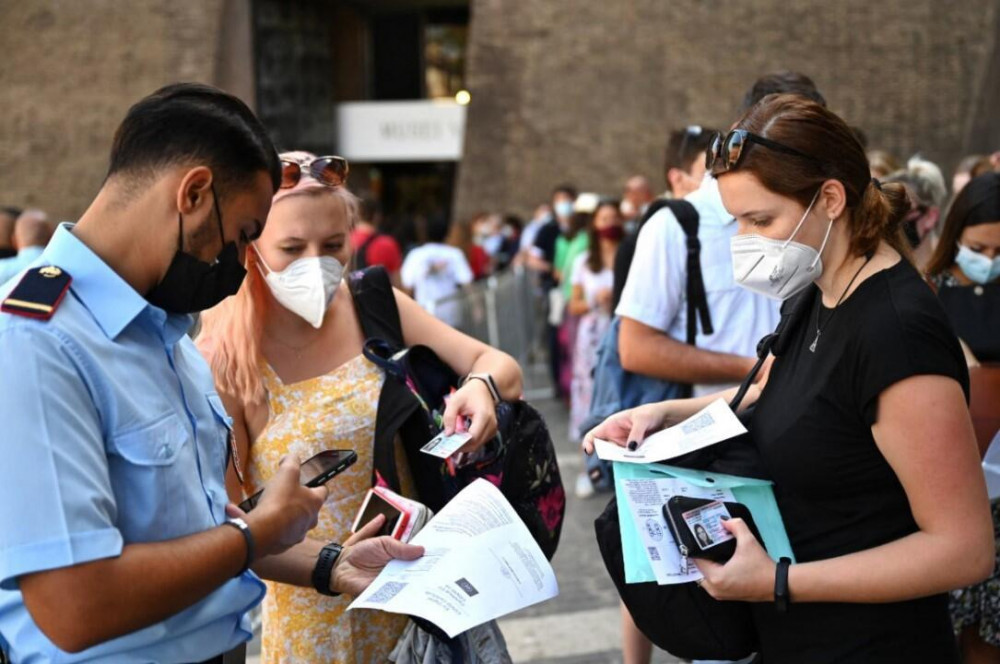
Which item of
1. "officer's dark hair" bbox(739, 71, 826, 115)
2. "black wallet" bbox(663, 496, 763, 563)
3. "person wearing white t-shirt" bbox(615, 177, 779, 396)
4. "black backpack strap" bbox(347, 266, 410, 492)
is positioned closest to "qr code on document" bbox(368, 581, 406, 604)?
"black backpack strap" bbox(347, 266, 410, 492)

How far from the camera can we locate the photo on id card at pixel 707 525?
216 centimetres

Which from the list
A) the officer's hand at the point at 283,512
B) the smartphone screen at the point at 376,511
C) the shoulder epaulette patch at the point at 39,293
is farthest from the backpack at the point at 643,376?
the shoulder epaulette patch at the point at 39,293

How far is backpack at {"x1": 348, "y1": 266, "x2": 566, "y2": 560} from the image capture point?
9.00 ft

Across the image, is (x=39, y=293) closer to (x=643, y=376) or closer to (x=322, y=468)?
(x=322, y=468)

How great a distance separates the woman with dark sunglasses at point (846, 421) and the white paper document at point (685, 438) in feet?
Result: 0.23

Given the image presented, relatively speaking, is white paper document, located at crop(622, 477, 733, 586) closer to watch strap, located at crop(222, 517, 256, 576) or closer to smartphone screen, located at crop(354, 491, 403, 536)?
smartphone screen, located at crop(354, 491, 403, 536)

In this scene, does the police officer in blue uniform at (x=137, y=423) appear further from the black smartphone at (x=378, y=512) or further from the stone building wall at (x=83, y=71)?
the stone building wall at (x=83, y=71)

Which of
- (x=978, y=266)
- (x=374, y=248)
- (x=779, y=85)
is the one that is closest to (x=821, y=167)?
(x=779, y=85)

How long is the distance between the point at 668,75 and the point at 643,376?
18077 mm

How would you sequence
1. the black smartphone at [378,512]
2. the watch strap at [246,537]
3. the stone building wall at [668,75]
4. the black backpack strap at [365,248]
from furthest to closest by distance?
1. the stone building wall at [668,75]
2. the black backpack strap at [365,248]
3. the black smartphone at [378,512]
4. the watch strap at [246,537]

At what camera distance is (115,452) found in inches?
69.5

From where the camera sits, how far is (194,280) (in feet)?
6.22

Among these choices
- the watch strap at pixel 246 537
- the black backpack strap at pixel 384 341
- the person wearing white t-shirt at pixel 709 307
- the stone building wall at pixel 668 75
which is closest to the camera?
the watch strap at pixel 246 537

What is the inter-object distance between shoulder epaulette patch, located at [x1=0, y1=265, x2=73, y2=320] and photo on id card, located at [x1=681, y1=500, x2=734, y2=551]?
120cm
